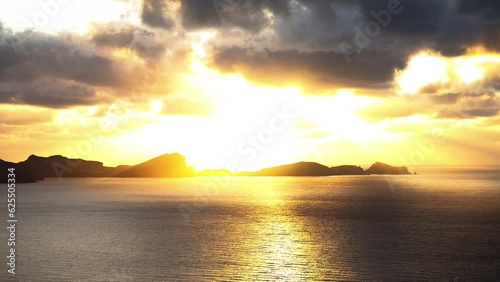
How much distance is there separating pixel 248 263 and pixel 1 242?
172 ft

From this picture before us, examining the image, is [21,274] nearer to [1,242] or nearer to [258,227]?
[1,242]

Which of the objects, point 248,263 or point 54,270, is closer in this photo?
point 54,270

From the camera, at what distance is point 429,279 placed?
6769 centimetres

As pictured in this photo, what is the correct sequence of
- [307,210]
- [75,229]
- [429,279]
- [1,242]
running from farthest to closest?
[307,210], [75,229], [1,242], [429,279]

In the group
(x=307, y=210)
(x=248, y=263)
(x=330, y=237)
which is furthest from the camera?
(x=307, y=210)

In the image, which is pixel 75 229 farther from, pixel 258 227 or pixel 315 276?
pixel 315 276

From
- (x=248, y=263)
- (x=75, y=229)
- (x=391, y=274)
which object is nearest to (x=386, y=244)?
(x=391, y=274)

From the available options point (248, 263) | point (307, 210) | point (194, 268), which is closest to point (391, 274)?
point (248, 263)

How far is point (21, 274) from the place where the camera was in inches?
2758

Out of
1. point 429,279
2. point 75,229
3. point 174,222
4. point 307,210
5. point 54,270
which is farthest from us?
point 307,210

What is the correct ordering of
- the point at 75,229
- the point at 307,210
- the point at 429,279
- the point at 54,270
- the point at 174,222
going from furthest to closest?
the point at 307,210 < the point at 174,222 < the point at 75,229 < the point at 54,270 < the point at 429,279

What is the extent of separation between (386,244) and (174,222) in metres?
64.0

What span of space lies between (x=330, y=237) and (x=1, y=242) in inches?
2663

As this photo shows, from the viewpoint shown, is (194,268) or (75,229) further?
(75,229)
